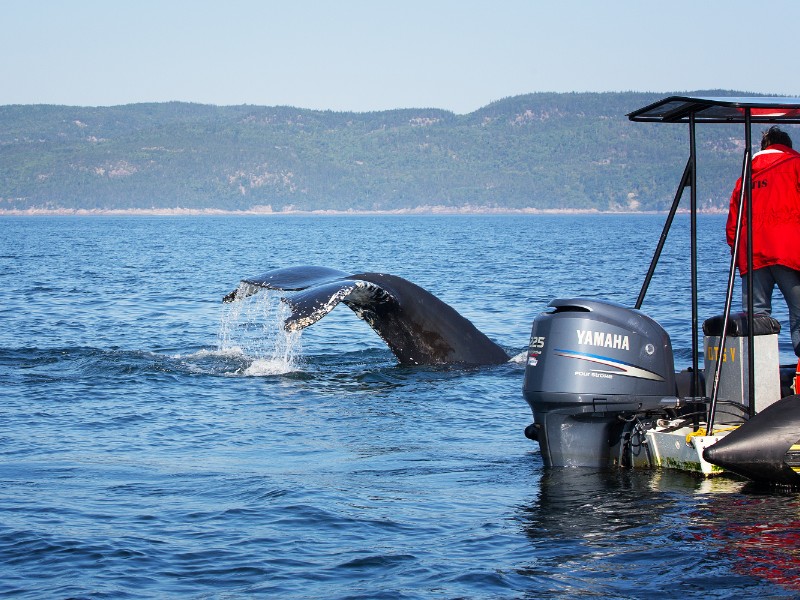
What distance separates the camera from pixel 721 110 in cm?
865

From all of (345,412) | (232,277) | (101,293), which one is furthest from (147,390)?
(232,277)

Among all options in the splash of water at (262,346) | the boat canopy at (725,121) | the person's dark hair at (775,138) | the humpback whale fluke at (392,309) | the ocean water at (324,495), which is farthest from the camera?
→ the splash of water at (262,346)

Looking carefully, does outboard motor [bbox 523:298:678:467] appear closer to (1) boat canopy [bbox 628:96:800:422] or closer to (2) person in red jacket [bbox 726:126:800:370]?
(1) boat canopy [bbox 628:96:800:422]

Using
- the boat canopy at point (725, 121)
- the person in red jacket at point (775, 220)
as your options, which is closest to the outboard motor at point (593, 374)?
the boat canopy at point (725, 121)

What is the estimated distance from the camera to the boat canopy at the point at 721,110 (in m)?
7.86

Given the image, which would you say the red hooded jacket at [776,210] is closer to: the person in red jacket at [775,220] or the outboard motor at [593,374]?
the person in red jacket at [775,220]

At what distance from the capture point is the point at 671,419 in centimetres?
809

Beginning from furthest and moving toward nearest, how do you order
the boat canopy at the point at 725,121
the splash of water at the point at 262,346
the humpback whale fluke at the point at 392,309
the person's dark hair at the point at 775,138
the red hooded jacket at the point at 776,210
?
the splash of water at the point at 262,346 → the humpback whale fluke at the point at 392,309 → the person's dark hair at the point at 775,138 → the red hooded jacket at the point at 776,210 → the boat canopy at the point at 725,121

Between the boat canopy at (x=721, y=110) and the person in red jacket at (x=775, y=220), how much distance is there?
0.17 metres

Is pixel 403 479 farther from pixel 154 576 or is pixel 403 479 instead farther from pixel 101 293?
pixel 101 293

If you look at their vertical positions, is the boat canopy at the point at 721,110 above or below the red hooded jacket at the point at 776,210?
above

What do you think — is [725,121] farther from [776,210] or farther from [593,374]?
[593,374]

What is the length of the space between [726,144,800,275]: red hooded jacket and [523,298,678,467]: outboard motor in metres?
0.97

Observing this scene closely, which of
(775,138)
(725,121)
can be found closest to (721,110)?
(725,121)
